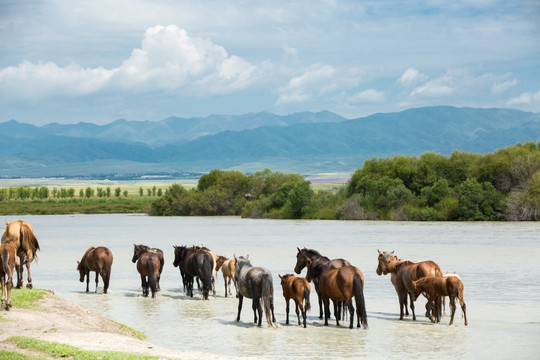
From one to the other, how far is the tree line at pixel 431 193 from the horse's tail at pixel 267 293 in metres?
42.8

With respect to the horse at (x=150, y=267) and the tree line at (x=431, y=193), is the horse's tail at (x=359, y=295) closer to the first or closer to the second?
the horse at (x=150, y=267)

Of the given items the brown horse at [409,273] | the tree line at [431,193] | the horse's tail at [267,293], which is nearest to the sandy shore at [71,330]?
the horse's tail at [267,293]

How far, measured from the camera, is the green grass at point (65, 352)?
32.8 feet

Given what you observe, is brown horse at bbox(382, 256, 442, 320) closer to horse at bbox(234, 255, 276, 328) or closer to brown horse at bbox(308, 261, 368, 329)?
brown horse at bbox(308, 261, 368, 329)

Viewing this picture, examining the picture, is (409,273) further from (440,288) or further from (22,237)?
(22,237)

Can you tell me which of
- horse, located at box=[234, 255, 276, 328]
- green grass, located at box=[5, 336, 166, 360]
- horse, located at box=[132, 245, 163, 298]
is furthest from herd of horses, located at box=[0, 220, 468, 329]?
horse, located at box=[132, 245, 163, 298]

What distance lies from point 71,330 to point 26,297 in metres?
2.31

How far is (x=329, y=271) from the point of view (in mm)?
14266

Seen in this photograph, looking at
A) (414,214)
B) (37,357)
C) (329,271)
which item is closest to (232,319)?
(329,271)

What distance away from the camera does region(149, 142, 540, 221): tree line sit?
185ft

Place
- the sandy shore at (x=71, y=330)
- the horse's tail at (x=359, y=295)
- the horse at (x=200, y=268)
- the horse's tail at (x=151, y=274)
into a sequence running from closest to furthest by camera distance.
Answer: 1. the sandy shore at (x=71, y=330)
2. the horse's tail at (x=359, y=295)
3. the horse at (x=200, y=268)
4. the horse's tail at (x=151, y=274)

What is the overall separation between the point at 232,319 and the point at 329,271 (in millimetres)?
2599

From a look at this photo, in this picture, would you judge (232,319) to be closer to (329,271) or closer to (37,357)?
(329,271)

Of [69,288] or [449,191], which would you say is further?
[449,191]
